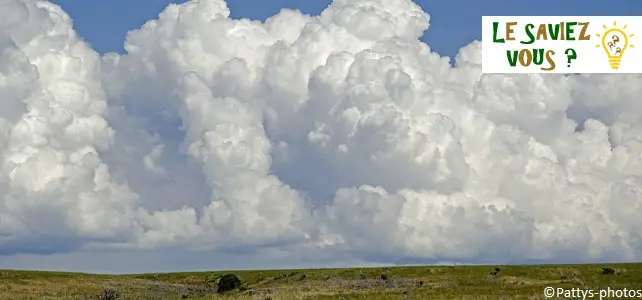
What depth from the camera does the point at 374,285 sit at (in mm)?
94062

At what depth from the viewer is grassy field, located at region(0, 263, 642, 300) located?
75.1 m

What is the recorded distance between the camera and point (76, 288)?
106562mm

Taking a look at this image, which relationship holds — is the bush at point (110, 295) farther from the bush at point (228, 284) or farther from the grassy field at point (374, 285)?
the bush at point (228, 284)

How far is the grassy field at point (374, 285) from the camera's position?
7506cm

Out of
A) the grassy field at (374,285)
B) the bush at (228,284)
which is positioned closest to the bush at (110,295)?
the grassy field at (374,285)

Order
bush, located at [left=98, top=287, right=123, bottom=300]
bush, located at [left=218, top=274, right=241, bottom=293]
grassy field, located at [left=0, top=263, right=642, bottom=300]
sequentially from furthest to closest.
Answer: bush, located at [left=218, top=274, right=241, bottom=293] < bush, located at [left=98, top=287, right=123, bottom=300] < grassy field, located at [left=0, top=263, right=642, bottom=300]

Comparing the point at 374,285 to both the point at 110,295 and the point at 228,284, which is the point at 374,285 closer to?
the point at 228,284

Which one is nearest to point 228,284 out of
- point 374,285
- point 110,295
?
point 110,295

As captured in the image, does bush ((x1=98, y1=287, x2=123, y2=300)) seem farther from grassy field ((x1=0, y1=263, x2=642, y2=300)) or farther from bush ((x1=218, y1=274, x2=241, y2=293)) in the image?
bush ((x1=218, y1=274, x2=241, y2=293))

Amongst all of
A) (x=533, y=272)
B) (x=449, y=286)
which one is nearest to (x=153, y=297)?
(x=449, y=286)

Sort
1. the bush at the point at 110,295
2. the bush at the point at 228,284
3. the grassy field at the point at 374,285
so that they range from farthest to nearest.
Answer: the bush at the point at 228,284, the bush at the point at 110,295, the grassy field at the point at 374,285

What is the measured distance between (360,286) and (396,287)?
5431mm

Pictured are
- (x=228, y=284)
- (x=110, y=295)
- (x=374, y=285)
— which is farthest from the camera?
(x=228, y=284)

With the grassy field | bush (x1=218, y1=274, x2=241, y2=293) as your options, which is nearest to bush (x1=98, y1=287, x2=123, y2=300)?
the grassy field
